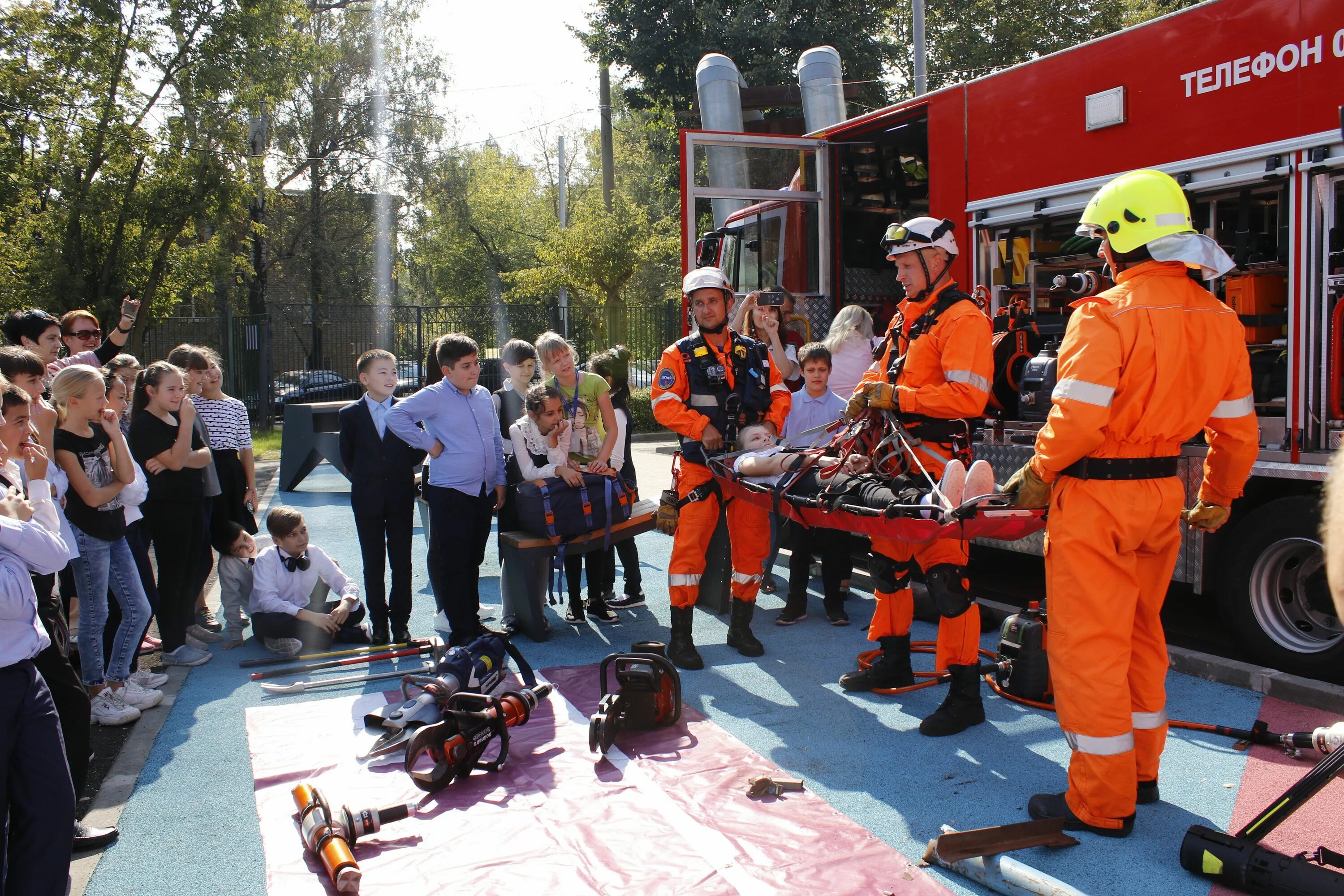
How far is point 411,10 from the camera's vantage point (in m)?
32.3

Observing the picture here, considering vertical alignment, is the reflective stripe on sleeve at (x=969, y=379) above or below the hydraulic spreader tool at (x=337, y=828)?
above

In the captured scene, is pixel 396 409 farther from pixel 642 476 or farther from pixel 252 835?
pixel 642 476

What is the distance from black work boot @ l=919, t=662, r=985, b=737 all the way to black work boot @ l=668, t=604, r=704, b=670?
139 cm

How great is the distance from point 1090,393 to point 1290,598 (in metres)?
2.67

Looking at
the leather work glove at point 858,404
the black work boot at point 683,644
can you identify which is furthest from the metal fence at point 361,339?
the leather work glove at point 858,404

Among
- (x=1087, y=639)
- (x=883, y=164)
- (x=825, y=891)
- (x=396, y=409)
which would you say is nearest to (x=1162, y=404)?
(x=1087, y=639)

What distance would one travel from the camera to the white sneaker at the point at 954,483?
408 centimetres

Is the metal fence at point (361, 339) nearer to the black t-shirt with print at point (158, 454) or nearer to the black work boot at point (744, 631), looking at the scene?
the black t-shirt with print at point (158, 454)

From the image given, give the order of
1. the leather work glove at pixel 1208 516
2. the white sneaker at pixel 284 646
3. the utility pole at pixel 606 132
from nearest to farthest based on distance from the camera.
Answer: the leather work glove at pixel 1208 516, the white sneaker at pixel 284 646, the utility pole at pixel 606 132

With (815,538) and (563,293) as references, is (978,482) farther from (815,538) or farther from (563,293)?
(563,293)

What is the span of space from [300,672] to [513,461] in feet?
6.94

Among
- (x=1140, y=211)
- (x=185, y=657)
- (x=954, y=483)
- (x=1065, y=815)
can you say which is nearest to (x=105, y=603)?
(x=185, y=657)

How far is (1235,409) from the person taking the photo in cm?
353

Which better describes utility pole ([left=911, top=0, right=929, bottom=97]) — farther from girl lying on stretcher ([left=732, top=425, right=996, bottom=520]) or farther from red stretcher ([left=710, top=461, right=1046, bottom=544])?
red stretcher ([left=710, top=461, right=1046, bottom=544])
